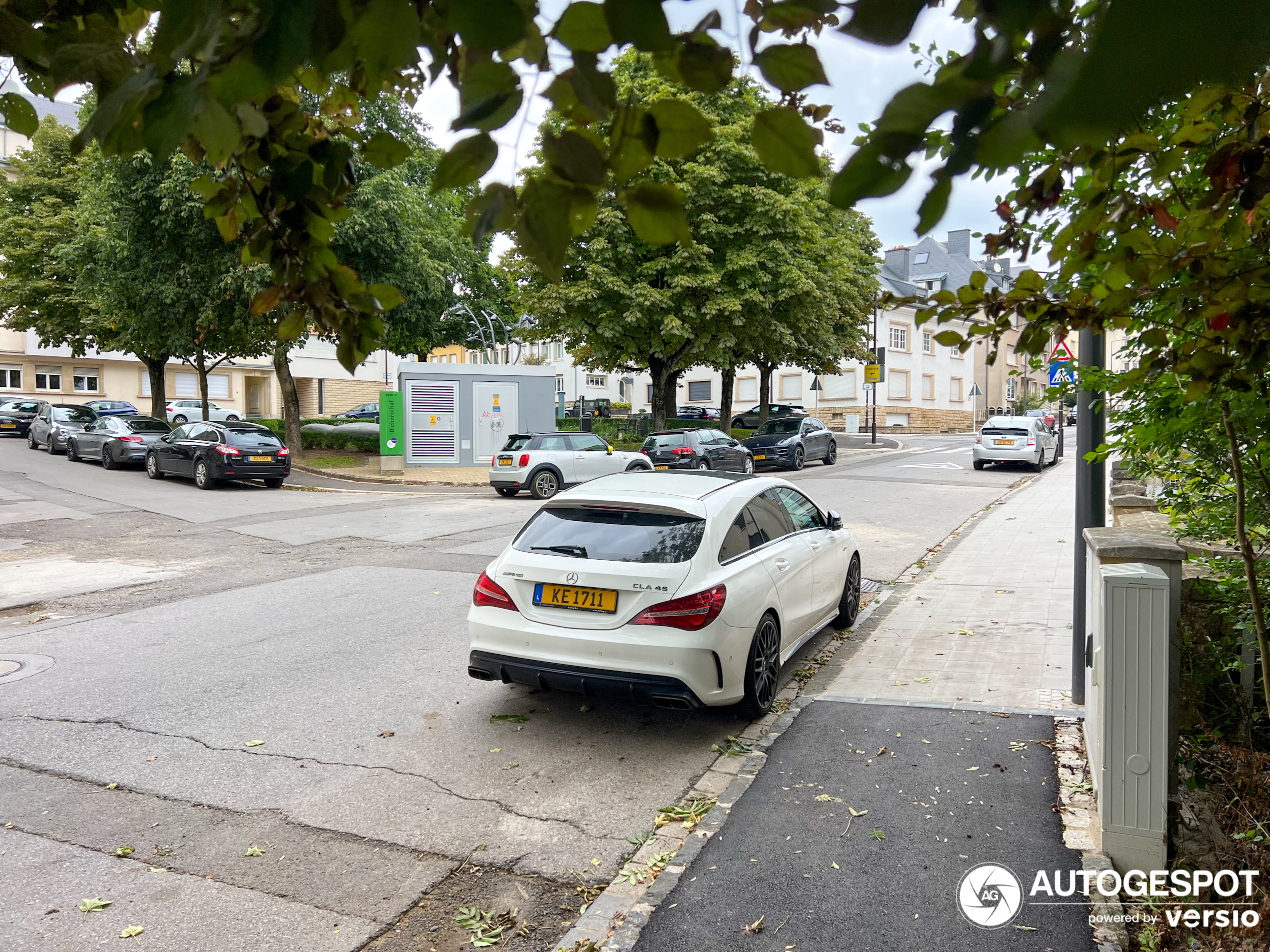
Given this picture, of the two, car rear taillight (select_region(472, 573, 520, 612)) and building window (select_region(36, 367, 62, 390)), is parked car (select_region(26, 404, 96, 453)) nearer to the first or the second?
building window (select_region(36, 367, 62, 390))

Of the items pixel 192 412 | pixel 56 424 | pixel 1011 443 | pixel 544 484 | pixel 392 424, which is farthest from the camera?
pixel 192 412

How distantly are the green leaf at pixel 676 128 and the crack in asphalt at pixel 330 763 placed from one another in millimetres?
3436

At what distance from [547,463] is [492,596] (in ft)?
46.1

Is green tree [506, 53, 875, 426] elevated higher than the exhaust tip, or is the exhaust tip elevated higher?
green tree [506, 53, 875, 426]

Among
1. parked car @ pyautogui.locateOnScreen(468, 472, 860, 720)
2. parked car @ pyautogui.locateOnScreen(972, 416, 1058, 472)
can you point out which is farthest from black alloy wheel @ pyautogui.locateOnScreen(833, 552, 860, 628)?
parked car @ pyautogui.locateOnScreen(972, 416, 1058, 472)

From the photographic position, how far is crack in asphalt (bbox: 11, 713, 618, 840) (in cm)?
423

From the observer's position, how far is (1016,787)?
436 centimetres

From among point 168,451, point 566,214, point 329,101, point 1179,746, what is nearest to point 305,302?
point 329,101

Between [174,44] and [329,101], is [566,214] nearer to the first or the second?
[174,44]

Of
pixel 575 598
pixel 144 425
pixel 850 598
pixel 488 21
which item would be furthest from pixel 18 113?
pixel 144 425

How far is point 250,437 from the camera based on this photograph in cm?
2056

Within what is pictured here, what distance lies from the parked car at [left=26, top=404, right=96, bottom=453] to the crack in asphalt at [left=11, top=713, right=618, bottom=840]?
26.8 meters

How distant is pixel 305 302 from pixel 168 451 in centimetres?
2218

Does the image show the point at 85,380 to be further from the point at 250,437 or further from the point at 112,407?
the point at 250,437
